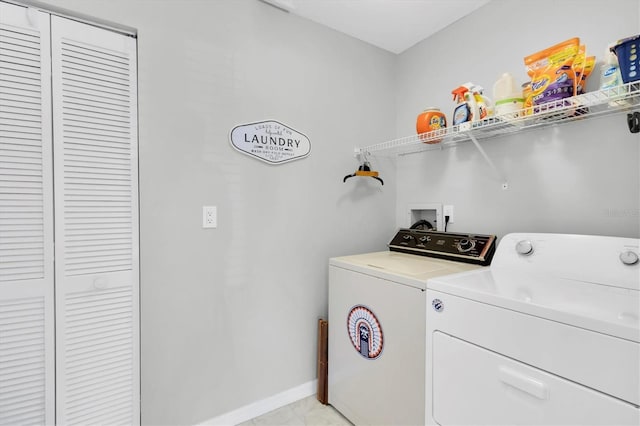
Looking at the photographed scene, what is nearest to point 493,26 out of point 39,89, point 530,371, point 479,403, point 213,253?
point 530,371

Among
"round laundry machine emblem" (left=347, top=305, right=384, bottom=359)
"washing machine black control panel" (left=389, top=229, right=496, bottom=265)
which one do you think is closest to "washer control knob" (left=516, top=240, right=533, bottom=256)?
"washing machine black control panel" (left=389, top=229, right=496, bottom=265)

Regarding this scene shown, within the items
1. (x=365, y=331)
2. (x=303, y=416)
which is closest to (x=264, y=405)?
(x=303, y=416)

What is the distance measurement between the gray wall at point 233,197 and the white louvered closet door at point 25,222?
0.92ft

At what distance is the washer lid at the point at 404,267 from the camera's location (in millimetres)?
1395

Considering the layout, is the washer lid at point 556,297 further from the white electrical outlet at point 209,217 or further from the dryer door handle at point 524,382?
the white electrical outlet at point 209,217

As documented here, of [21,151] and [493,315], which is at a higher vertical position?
[21,151]

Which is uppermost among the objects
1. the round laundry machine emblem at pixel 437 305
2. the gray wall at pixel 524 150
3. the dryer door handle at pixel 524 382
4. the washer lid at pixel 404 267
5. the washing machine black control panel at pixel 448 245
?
the gray wall at pixel 524 150

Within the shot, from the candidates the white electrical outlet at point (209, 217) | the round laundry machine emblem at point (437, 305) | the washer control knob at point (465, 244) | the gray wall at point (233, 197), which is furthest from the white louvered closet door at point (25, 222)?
the washer control knob at point (465, 244)

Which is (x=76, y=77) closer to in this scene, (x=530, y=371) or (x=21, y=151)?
(x=21, y=151)

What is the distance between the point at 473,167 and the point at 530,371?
50.8 inches

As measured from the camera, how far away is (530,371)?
3.13 ft

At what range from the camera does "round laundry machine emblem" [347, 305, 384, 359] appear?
154 cm

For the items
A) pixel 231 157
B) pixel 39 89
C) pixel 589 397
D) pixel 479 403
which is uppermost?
pixel 39 89

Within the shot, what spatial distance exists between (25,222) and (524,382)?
1.97 m
